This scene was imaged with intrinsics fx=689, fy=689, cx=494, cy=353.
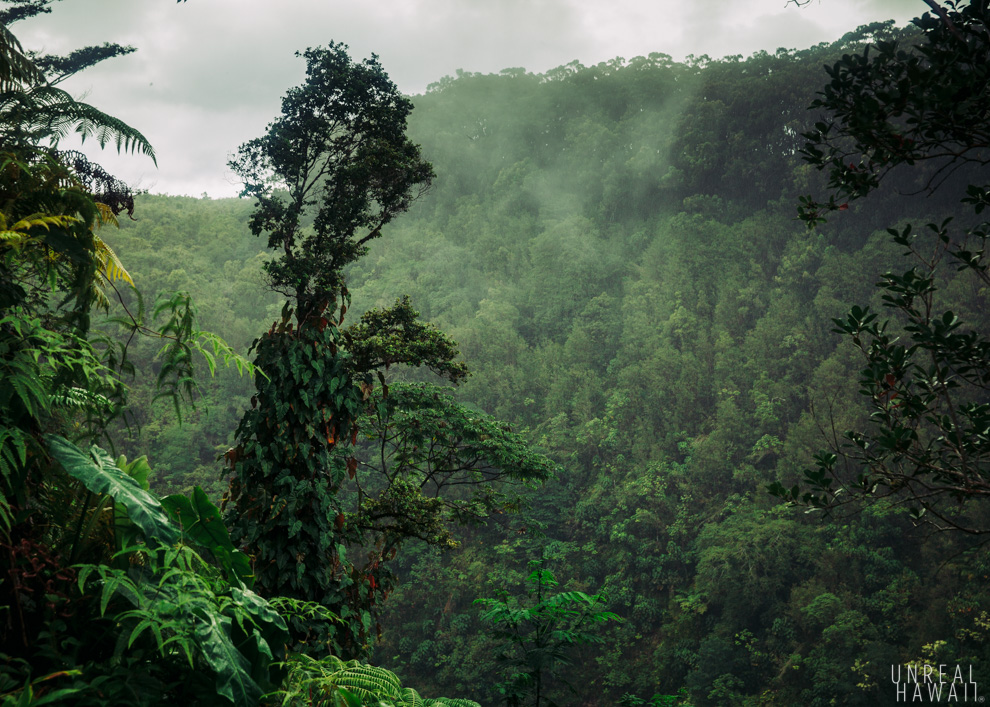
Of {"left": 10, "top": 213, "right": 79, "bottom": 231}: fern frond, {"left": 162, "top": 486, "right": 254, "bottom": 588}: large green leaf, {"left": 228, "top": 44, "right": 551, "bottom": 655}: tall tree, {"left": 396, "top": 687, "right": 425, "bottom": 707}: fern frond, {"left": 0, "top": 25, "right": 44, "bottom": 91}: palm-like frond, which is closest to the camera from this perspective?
{"left": 10, "top": 213, "right": 79, "bottom": 231}: fern frond

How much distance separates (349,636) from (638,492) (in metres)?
12.4

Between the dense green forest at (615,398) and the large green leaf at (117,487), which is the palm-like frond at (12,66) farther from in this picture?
the large green leaf at (117,487)

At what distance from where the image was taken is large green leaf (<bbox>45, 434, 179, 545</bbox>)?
1.77m

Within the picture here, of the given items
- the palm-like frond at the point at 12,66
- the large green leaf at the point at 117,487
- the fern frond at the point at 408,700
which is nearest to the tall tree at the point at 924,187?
the fern frond at the point at 408,700

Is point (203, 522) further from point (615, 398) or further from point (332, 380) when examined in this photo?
point (615, 398)

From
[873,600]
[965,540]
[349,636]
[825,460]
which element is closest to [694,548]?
[873,600]

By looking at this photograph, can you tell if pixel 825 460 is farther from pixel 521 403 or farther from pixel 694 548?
pixel 521 403

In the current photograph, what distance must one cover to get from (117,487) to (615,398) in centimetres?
1691

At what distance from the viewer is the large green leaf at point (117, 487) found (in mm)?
1766

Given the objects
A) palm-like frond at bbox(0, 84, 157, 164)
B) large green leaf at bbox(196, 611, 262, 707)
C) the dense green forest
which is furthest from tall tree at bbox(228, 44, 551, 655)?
large green leaf at bbox(196, 611, 262, 707)

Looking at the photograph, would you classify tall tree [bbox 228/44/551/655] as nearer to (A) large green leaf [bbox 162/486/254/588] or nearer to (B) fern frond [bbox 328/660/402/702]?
(A) large green leaf [bbox 162/486/254/588]

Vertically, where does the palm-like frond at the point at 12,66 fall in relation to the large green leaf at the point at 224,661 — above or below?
above

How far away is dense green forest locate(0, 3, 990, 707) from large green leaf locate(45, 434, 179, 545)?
0.42 ft

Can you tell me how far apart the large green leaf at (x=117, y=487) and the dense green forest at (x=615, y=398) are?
13 centimetres
